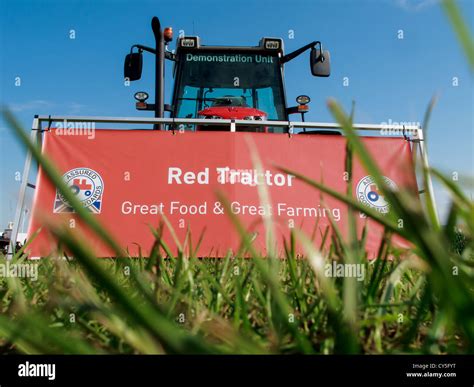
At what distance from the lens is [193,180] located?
14.5 ft

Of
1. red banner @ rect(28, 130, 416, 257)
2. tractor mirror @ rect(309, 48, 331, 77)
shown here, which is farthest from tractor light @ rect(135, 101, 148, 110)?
tractor mirror @ rect(309, 48, 331, 77)

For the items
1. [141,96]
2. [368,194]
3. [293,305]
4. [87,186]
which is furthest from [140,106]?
[293,305]

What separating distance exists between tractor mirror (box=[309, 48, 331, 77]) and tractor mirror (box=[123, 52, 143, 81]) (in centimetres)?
226

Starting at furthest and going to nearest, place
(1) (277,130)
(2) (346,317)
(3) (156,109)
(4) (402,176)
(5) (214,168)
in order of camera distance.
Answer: (1) (277,130) < (3) (156,109) < (5) (214,168) < (2) (346,317) < (4) (402,176)

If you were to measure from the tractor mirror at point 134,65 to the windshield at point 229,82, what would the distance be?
156 cm

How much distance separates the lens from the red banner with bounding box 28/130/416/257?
4.25 m

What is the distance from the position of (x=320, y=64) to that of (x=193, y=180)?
282cm

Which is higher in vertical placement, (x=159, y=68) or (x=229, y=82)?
(x=229, y=82)

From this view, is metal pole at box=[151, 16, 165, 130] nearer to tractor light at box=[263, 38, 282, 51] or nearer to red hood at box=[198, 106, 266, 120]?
red hood at box=[198, 106, 266, 120]

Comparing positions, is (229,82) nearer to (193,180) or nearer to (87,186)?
(193,180)
